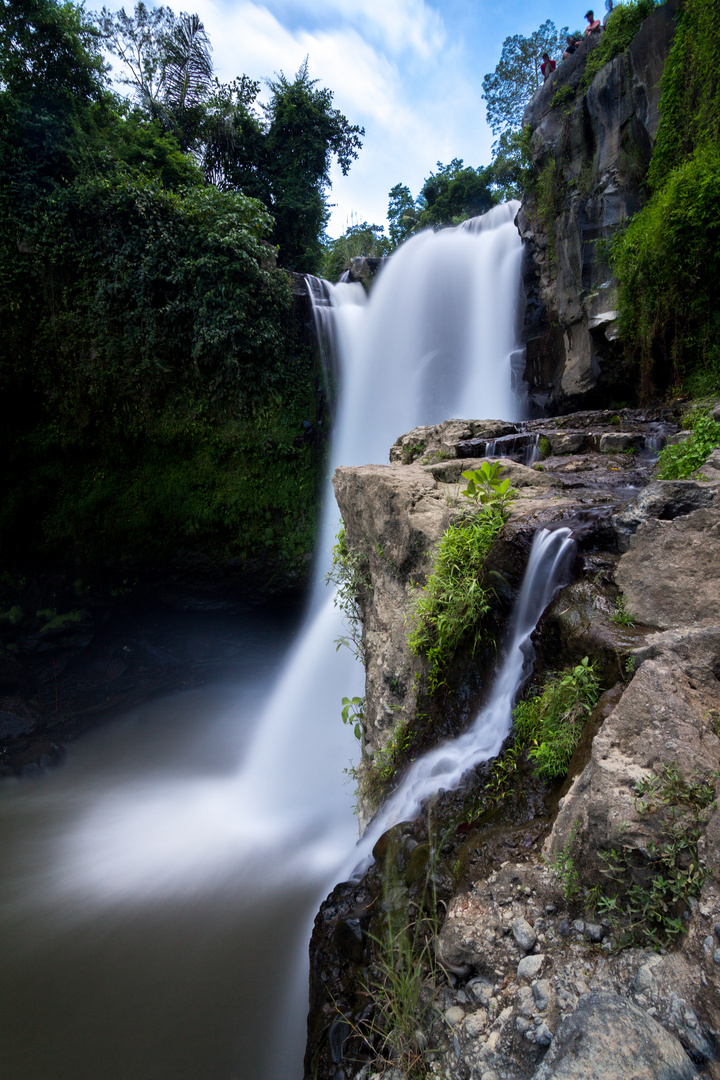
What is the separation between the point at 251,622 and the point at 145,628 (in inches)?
79.3

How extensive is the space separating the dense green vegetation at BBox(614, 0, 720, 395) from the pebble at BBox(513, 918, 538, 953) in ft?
22.1

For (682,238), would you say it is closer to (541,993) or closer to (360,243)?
(541,993)

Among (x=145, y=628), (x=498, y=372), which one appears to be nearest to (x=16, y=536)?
(x=145, y=628)

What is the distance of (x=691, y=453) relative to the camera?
364 cm

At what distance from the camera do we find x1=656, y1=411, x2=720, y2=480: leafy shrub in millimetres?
3523

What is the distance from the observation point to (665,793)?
1.58 meters

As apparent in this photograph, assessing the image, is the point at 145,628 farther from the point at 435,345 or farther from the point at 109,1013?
the point at 435,345

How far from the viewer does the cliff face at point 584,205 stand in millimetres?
7957

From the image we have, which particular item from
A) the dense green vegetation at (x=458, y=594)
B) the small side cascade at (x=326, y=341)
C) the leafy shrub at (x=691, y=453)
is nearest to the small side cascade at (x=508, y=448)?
the leafy shrub at (x=691, y=453)

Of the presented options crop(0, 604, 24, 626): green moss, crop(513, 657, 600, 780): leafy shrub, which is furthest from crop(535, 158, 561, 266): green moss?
crop(0, 604, 24, 626): green moss

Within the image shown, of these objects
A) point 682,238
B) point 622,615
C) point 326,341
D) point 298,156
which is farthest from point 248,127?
point 622,615

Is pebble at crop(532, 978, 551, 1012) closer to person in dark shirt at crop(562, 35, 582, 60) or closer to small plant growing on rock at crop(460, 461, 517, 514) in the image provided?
small plant growing on rock at crop(460, 461, 517, 514)

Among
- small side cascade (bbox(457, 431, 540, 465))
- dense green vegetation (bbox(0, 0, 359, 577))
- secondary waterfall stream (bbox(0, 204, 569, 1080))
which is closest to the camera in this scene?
secondary waterfall stream (bbox(0, 204, 569, 1080))

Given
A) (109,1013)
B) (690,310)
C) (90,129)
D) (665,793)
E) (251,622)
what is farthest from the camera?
(251,622)
